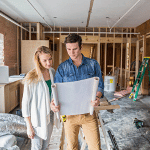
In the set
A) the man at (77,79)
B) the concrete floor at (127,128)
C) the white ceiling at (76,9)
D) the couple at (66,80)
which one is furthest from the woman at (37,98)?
the white ceiling at (76,9)

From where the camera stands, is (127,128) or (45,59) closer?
(45,59)

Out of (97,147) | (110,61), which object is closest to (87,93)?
(97,147)

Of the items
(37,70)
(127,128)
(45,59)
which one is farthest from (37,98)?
(127,128)

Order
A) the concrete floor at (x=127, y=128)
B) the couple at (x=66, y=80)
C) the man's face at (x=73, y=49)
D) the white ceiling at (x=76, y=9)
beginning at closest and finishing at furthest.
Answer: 1. the man's face at (x=73, y=49)
2. the couple at (x=66, y=80)
3. the concrete floor at (x=127, y=128)
4. the white ceiling at (x=76, y=9)

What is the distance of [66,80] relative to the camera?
4.36 ft

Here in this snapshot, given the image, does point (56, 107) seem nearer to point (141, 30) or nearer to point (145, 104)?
point (145, 104)

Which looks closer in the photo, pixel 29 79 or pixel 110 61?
pixel 29 79

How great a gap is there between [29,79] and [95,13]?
14.1 ft

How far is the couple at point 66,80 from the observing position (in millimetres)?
1328

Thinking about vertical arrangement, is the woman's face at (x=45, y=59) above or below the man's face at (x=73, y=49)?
below

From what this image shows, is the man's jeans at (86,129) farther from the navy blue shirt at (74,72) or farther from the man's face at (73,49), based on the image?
the man's face at (73,49)

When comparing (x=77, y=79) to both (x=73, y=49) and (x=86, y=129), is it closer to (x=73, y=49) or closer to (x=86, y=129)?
(x=73, y=49)

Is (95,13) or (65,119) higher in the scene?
(95,13)

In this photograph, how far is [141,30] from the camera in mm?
6383
